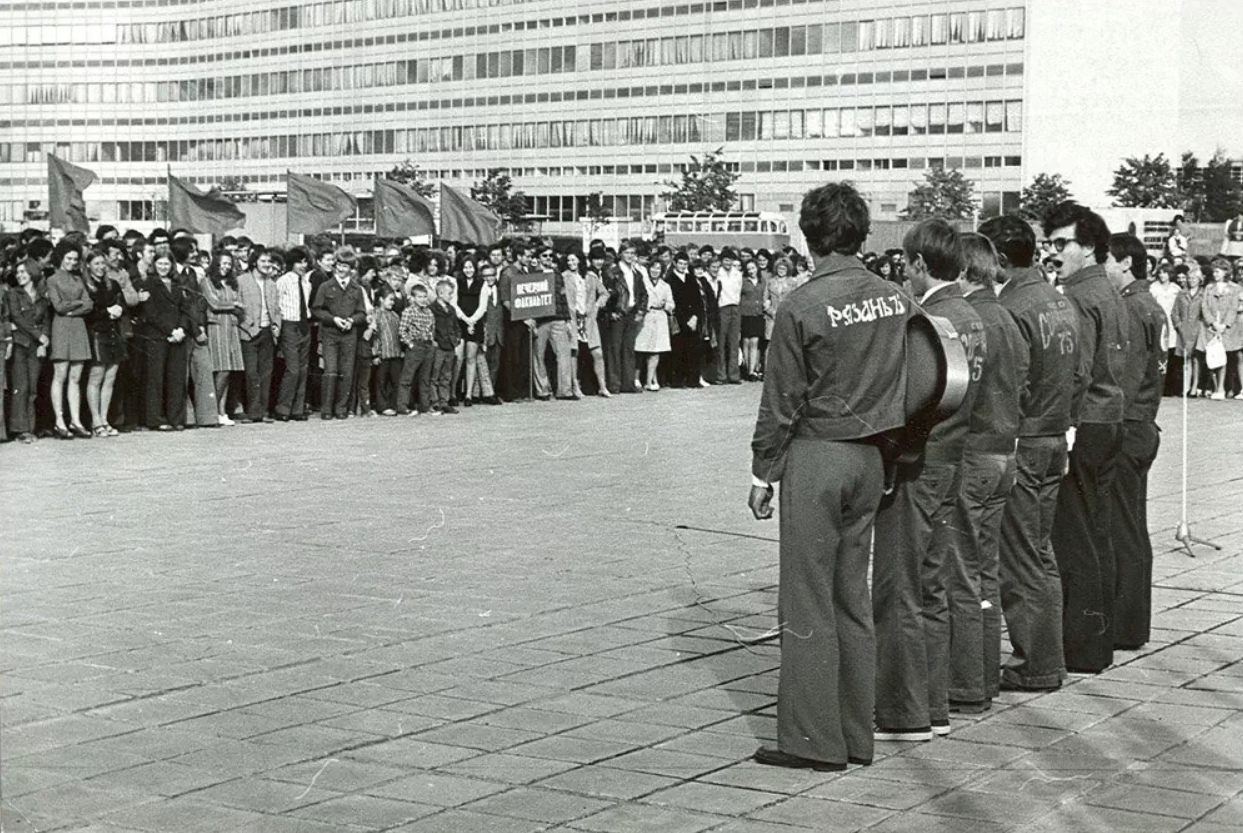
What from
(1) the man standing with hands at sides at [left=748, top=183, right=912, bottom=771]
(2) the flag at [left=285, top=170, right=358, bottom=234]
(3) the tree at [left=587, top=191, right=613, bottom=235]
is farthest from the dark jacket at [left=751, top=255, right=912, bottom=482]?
(3) the tree at [left=587, top=191, right=613, bottom=235]

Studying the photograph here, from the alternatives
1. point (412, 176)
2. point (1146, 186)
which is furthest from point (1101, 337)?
point (412, 176)

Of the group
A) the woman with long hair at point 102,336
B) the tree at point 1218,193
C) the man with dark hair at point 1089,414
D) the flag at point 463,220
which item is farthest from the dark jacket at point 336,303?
the tree at point 1218,193

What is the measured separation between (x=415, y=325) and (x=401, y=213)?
21.4 feet

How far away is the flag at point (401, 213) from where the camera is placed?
27328mm

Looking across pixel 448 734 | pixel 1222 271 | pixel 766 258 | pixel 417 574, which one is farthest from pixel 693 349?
pixel 448 734

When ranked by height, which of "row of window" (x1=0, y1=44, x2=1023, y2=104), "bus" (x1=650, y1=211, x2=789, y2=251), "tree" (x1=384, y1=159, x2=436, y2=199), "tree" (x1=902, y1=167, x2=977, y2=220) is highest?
"row of window" (x1=0, y1=44, x2=1023, y2=104)

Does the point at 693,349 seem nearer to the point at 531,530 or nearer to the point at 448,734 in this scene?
the point at 531,530

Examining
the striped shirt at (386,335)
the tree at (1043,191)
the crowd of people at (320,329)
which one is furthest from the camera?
the tree at (1043,191)

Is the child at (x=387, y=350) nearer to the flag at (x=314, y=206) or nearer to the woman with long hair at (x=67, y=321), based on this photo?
the woman with long hair at (x=67, y=321)

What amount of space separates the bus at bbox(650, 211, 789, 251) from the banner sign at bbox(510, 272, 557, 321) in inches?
1877

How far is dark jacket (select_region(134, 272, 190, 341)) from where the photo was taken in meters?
18.4

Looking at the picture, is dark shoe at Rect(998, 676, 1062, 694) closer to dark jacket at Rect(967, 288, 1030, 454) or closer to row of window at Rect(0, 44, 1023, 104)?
dark jacket at Rect(967, 288, 1030, 454)

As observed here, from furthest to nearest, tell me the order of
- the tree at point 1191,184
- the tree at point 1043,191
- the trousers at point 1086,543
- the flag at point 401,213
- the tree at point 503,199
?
1. the tree at point 503,199
2. the tree at point 1191,184
3. the tree at point 1043,191
4. the flag at point 401,213
5. the trousers at point 1086,543

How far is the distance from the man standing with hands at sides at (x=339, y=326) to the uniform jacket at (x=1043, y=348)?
13.4 m
